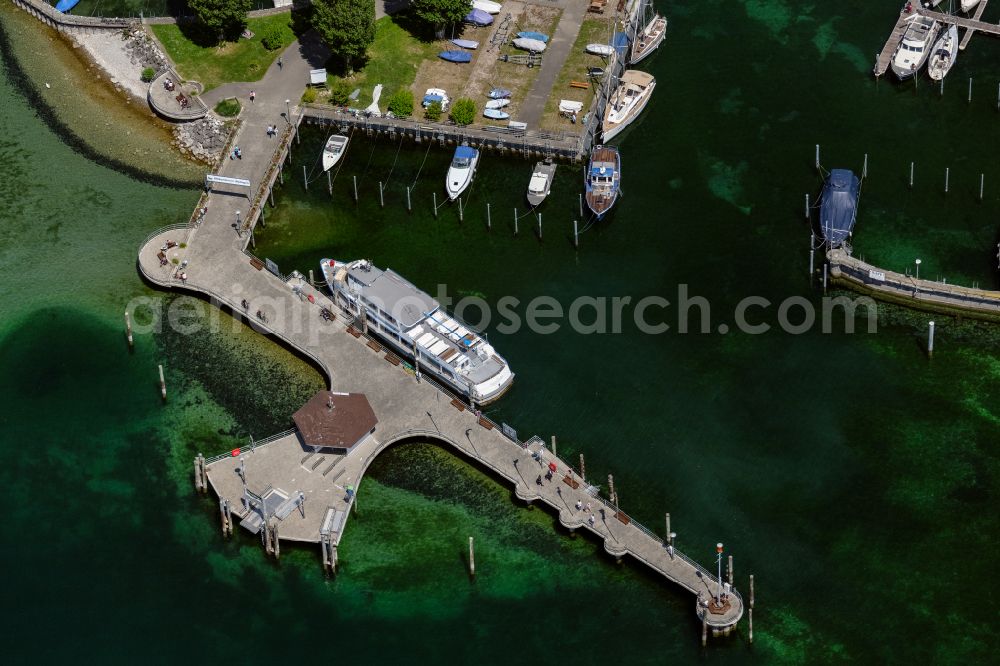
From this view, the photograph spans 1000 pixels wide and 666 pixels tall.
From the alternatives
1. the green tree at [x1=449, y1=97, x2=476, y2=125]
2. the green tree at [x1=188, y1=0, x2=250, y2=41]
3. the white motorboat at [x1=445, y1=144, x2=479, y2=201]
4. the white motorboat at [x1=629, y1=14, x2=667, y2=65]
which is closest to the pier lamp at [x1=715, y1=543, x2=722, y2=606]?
the white motorboat at [x1=445, y1=144, x2=479, y2=201]

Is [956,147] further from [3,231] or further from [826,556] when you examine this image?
[3,231]

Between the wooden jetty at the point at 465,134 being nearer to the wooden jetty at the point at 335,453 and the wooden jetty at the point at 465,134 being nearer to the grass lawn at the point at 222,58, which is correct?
the grass lawn at the point at 222,58

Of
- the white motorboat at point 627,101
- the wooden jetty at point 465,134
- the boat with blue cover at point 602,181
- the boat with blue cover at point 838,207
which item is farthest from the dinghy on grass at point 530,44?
the boat with blue cover at point 838,207

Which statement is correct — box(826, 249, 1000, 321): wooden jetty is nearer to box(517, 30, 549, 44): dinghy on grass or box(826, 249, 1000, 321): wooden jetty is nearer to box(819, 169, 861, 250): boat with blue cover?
box(819, 169, 861, 250): boat with blue cover

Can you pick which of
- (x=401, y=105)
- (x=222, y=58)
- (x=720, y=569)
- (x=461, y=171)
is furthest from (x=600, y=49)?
(x=720, y=569)

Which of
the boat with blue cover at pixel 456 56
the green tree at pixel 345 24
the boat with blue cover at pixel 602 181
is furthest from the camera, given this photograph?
the boat with blue cover at pixel 456 56

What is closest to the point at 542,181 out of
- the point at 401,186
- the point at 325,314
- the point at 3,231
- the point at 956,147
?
the point at 401,186

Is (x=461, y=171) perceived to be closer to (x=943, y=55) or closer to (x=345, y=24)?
(x=345, y=24)
